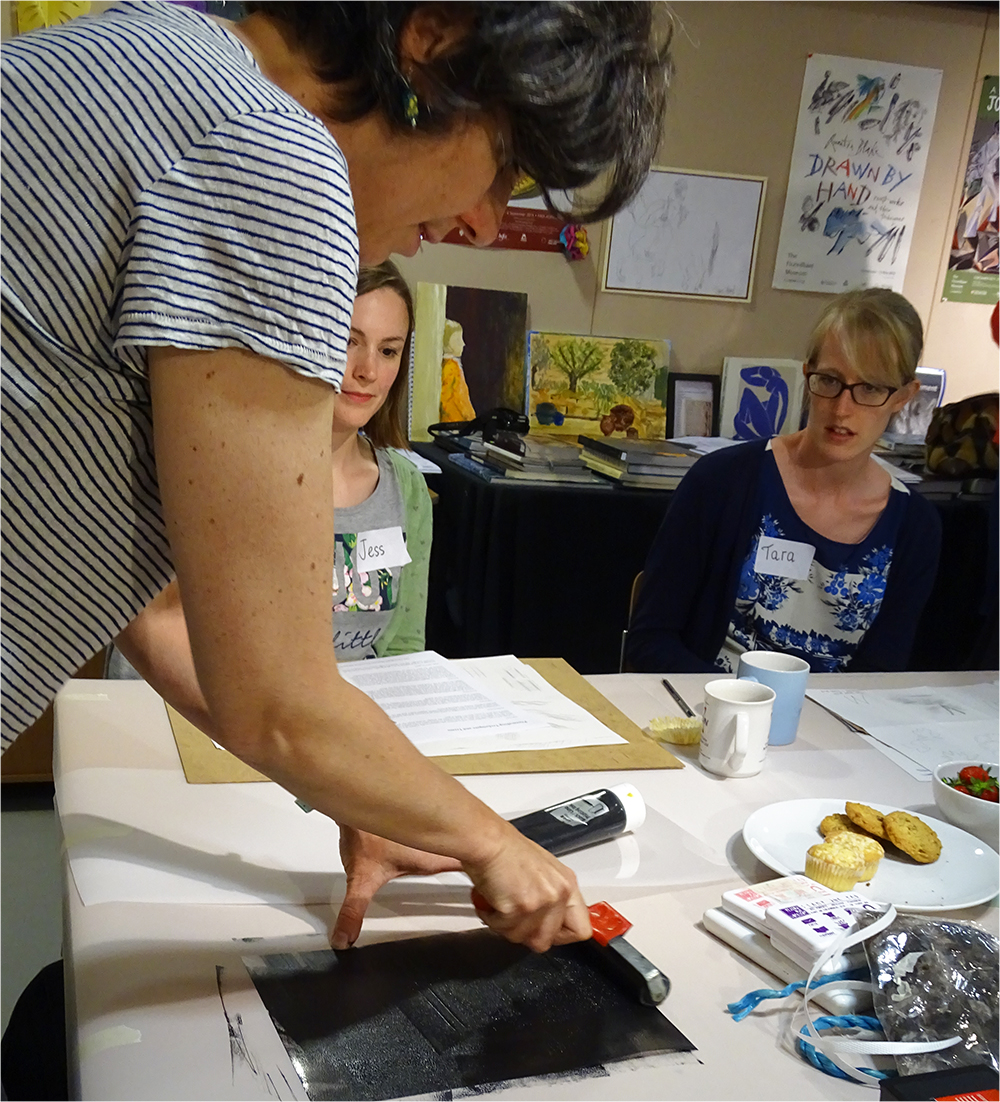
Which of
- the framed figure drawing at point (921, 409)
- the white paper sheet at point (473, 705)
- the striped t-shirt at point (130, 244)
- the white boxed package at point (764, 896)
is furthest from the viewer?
the framed figure drawing at point (921, 409)

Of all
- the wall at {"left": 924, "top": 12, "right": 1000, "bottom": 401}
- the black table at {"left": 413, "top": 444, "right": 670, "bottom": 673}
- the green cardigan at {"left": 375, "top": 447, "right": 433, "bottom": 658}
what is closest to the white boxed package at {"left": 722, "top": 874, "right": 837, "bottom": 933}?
A: the green cardigan at {"left": 375, "top": 447, "right": 433, "bottom": 658}

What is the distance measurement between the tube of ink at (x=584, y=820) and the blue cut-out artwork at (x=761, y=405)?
7.49ft

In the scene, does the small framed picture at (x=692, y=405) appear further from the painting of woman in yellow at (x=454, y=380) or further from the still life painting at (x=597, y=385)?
the painting of woman in yellow at (x=454, y=380)

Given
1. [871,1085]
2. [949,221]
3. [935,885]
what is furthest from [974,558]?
[871,1085]

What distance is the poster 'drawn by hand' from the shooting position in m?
3.07

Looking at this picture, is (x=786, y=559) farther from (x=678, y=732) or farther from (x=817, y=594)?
(x=678, y=732)

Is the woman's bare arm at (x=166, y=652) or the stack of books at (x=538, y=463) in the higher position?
the woman's bare arm at (x=166, y=652)

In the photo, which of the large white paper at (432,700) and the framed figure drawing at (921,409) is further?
the framed figure drawing at (921,409)

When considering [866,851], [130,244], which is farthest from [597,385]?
[130,244]

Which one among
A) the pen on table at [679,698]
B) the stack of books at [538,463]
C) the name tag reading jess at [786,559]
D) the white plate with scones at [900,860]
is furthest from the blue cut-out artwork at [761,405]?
the white plate with scones at [900,860]

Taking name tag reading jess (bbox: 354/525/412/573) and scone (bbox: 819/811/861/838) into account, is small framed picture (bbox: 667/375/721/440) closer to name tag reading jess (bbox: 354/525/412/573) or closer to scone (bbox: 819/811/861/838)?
name tag reading jess (bbox: 354/525/412/573)

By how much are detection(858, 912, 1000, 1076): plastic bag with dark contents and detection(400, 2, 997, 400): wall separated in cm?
236

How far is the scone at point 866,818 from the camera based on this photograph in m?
1.00

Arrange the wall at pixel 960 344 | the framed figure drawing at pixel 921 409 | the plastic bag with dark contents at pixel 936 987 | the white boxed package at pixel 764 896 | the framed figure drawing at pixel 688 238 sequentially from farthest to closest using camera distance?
1. the wall at pixel 960 344
2. the framed figure drawing at pixel 921 409
3. the framed figure drawing at pixel 688 238
4. the white boxed package at pixel 764 896
5. the plastic bag with dark contents at pixel 936 987
